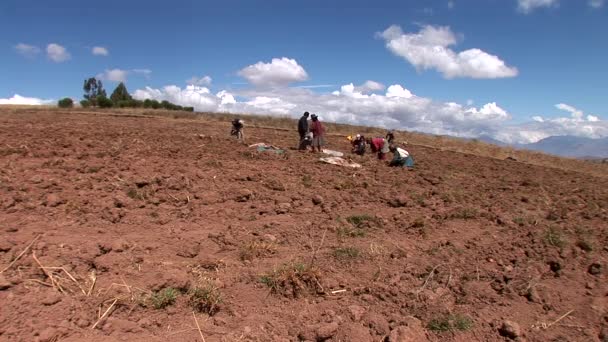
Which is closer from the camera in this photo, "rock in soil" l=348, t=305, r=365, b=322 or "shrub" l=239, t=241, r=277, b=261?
"rock in soil" l=348, t=305, r=365, b=322

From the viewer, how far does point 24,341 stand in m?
3.16

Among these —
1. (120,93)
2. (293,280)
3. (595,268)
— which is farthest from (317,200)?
(120,93)

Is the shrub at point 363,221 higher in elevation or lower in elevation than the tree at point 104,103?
lower

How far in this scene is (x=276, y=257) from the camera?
16.6ft

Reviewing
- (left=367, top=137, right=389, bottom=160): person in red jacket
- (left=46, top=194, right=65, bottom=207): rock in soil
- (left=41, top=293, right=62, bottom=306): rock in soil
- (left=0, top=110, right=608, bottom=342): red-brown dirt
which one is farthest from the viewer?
(left=367, top=137, right=389, bottom=160): person in red jacket

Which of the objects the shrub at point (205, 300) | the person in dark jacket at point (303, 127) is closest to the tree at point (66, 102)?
the person in dark jacket at point (303, 127)

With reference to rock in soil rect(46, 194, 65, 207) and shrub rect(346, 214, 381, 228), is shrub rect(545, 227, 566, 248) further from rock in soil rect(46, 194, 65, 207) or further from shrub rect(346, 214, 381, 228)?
rock in soil rect(46, 194, 65, 207)

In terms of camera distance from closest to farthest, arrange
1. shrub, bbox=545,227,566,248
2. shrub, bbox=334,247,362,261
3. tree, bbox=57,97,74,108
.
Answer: shrub, bbox=334,247,362,261
shrub, bbox=545,227,566,248
tree, bbox=57,97,74,108

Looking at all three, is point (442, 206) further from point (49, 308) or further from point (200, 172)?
point (49, 308)

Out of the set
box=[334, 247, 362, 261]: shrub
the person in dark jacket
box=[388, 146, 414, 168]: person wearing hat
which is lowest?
box=[334, 247, 362, 261]: shrub

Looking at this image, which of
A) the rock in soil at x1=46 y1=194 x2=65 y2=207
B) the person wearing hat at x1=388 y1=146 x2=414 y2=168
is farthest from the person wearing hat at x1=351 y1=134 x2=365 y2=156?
the rock in soil at x1=46 y1=194 x2=65 y2=207

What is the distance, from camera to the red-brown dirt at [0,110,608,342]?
374 cm

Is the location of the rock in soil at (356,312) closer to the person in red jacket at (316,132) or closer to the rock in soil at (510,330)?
the rock in soil at (510,330)

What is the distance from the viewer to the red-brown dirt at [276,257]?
12.3 feet
